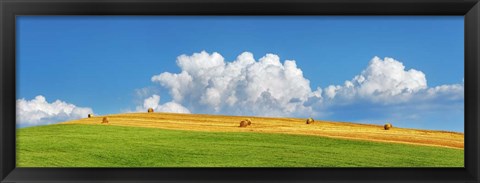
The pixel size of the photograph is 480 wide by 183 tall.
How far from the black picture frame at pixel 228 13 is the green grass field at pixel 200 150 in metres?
0.25

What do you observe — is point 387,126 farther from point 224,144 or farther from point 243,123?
point 224,144

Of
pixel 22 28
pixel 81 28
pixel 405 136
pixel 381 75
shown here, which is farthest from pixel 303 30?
pixel 22 28

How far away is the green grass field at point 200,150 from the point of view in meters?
4.02

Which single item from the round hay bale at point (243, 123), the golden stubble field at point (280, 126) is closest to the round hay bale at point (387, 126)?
the golden stubble field at point (280, 126)

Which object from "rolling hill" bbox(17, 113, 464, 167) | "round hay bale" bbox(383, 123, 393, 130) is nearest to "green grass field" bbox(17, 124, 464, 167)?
"rolling hill" bbox(17, 113, 464, 167)

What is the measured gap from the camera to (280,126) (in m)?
4.80

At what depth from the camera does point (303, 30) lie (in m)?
4.39

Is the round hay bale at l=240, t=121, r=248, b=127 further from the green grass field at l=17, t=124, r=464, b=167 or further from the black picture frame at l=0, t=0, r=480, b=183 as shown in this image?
the black picture frame at l=0, t=0, r=480, b=183

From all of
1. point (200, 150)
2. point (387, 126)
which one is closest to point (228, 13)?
point (200, 150)

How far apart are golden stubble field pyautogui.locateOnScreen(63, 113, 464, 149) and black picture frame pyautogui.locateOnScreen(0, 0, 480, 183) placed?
3.38 feet

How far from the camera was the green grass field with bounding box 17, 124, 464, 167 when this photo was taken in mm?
4023

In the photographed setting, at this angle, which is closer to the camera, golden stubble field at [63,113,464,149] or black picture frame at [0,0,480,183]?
black picture frame at [0,0,480,183]

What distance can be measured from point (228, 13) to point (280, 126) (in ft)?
5.29

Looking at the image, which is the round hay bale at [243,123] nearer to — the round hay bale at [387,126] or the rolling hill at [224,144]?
the rolling hill at [224,144]
